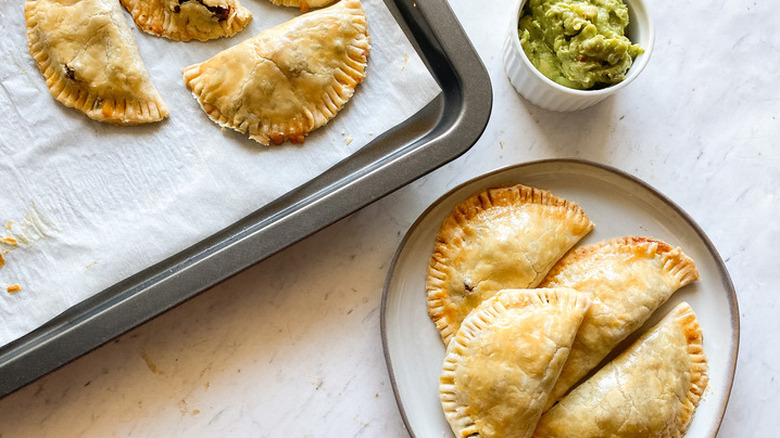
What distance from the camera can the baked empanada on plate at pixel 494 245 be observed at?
1.74 meters

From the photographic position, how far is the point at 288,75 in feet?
5.63

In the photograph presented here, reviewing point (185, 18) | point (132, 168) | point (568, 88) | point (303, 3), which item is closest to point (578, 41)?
point (568, 88)

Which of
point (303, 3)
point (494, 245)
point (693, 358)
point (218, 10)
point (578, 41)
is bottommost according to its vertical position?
point (693, 358)

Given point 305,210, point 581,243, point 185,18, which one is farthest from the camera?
point 581,243

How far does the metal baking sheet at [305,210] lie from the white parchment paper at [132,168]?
0.03m

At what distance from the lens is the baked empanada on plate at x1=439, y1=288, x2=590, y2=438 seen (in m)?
1.63

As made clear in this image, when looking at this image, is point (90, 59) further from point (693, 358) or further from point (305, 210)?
point (693, 358)

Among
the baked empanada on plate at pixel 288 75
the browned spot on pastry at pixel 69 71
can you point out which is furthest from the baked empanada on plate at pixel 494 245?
the browned spot on pastry at pixel 69 71

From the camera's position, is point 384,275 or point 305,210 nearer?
point 305,210

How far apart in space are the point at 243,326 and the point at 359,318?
0.31 metres

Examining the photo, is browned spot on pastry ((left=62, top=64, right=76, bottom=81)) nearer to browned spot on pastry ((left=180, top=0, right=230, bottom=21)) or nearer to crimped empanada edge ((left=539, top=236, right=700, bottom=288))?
browned spot on pastry ((left=180, top=0, right=230, bottom=21))

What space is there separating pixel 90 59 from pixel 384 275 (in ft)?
3.03

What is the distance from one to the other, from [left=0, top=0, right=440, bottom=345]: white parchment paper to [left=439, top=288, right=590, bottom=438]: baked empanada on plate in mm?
546

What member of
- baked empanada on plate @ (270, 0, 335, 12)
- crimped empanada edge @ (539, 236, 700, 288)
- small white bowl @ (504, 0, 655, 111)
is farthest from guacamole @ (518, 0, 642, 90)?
baked empanada on plate @ (270, 0, 335, 12)
